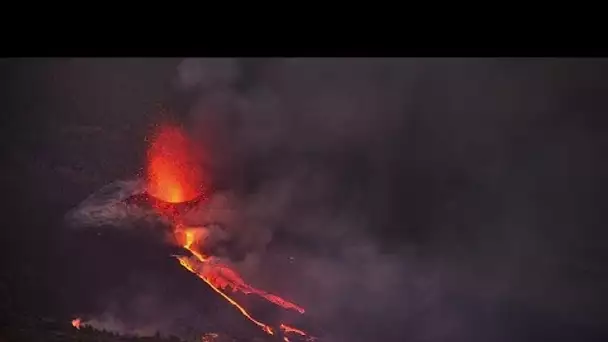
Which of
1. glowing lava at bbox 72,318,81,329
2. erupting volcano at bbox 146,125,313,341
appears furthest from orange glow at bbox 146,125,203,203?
glowing lava at bbox 72,318,81,329

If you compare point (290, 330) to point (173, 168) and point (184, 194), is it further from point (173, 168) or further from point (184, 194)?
point (173, 168)

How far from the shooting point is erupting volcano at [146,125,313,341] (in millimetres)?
2135

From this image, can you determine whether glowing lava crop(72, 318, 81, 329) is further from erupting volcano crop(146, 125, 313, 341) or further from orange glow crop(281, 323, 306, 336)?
orange glow crop(281, 323, 306, 336)

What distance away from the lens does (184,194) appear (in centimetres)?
216

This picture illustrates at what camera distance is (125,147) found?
2.15 meters

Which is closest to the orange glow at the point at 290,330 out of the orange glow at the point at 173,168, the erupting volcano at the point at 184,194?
the erupting volcano at the point at 184,194

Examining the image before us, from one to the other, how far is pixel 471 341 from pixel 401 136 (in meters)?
0.81

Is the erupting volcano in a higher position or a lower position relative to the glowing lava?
higher

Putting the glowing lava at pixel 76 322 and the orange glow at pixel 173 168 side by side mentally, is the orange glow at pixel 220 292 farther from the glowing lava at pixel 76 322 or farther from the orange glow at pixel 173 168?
the glowing lava at pixel 76 322

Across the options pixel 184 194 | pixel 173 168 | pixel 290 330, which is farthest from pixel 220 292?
pixel 173 168

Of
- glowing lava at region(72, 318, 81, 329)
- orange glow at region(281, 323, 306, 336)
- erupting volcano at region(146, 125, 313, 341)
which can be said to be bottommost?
glowing lava at region(72, 318, 81, 329)

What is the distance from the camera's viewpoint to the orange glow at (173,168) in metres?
2.13
